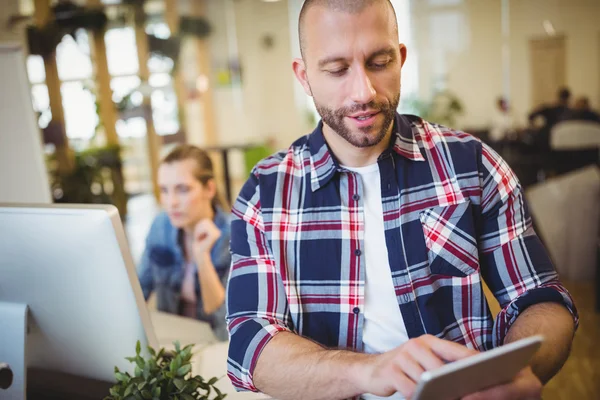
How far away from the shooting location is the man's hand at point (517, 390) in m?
0.80

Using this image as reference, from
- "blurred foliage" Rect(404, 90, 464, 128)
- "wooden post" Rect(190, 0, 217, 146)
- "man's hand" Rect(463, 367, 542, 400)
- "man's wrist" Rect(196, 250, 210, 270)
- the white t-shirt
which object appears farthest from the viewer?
"wooden post" Rect(190, 0, 217, 146)

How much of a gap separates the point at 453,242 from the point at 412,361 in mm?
395

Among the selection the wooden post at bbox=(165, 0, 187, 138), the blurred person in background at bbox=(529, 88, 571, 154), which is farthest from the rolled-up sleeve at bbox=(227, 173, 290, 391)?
the wooden post at bbox=(165, 0, 187, 138)

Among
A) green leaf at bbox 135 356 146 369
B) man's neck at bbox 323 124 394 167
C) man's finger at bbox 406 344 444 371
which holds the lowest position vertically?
green leaf at bbox 135 356 146 369

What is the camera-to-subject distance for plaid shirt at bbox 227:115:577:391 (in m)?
1.17

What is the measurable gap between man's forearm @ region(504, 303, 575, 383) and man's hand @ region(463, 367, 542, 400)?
0.17 m

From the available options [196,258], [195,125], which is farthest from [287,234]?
[195,125]

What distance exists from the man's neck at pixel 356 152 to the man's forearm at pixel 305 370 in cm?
40

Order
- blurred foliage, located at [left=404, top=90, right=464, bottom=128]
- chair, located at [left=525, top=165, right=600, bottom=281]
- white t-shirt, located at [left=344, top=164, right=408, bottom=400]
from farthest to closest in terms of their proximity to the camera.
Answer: blurred foliage, located at [left=404, top=90, right=464, bottom=128] < chair, located at [left=525, top=165, right=600, bottom=281] < white t-shirt, located at [left=344, top=164, right=408, bottom=400]

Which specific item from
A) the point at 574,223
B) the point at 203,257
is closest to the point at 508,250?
the point at 203,257

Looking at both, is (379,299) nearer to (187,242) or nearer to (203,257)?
(203,257)

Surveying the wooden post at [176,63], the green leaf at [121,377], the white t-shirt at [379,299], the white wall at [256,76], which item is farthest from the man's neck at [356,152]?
the wooden post at [176,63]

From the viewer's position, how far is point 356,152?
1246mm

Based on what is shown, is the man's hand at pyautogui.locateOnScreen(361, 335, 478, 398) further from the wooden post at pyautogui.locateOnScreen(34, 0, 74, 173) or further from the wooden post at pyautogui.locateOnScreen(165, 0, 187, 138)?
the wooden post at pyautogui.locateOnScreen(165, 0, 187, 138)
